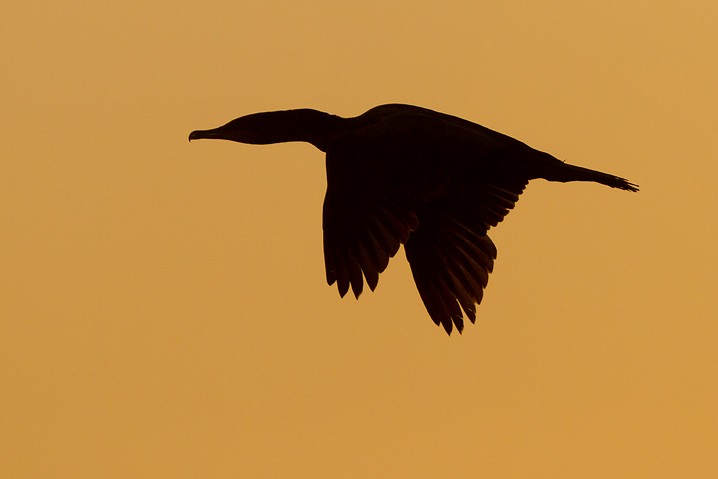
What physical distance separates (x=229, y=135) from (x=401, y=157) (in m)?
1.05

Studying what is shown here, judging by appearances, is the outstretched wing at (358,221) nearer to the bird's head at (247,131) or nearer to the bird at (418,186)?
the bird at (418,186)

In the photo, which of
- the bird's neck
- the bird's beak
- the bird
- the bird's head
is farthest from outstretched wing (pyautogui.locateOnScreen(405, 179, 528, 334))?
the bird's beak

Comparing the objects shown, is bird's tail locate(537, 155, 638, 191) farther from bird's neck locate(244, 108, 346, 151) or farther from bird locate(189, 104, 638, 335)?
bird's neck locate(244, 108, 346, 151)

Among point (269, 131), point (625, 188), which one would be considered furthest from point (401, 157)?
point (625, 188)

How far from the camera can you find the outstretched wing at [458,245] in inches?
309

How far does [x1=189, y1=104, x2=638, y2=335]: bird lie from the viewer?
6949 millimetres

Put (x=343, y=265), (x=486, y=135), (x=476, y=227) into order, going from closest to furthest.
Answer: (x=343, y=265)
(x=486, y=135)
(x=476, y=227)

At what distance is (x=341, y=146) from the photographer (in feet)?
23.0

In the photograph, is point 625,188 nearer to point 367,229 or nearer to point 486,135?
point 486,135

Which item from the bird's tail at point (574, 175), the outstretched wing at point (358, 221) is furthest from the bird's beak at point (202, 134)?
the bird's tail at point (574, 175)

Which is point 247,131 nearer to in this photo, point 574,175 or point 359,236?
point 359,236

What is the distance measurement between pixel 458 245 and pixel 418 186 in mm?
950

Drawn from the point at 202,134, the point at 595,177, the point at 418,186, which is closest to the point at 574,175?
the point at 595,177

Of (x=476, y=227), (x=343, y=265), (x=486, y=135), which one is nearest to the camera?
(x=343, y=265)
